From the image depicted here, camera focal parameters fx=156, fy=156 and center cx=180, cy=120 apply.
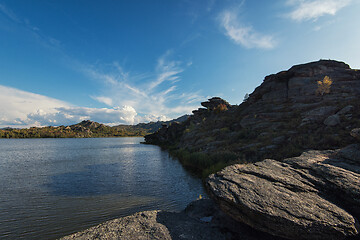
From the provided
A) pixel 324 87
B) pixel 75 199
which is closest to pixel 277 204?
pixel 75 199

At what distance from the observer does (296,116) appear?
31281 mm

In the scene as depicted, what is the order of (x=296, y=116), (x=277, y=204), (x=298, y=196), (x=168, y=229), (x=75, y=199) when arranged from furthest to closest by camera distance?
1. (x=296, y=116)
2. (x=75, y=199)
3. (x=168, y=229)
4. (x=298, y=196)
5. (x=277, y=204)

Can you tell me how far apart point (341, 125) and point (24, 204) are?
38.7 meters

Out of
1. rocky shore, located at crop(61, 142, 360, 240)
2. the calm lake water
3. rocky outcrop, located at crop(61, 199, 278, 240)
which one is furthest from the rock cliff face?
rocky outcrop, located at crop(61, 199, 278, 240)

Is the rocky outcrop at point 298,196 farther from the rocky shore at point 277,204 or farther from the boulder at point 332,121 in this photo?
the boulder at point 332,121

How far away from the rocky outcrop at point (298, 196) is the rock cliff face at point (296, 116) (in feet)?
34.4

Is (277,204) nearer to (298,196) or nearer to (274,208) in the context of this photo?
(274,208)

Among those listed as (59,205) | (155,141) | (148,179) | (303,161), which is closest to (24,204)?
(59,205)

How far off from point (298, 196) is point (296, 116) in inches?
1129

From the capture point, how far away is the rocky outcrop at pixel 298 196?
23.2ft

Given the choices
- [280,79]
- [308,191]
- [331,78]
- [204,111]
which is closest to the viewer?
[308,191]

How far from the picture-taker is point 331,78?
38.2 meters

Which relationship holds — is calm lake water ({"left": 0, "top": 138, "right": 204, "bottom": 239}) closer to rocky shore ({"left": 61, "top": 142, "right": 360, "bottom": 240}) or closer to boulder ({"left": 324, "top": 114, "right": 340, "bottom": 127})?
rocky shore ({"left": 61, "top": 142, "right": 360, "bottom": 240})

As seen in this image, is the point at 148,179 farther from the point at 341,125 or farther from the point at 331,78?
the point at 331,78
